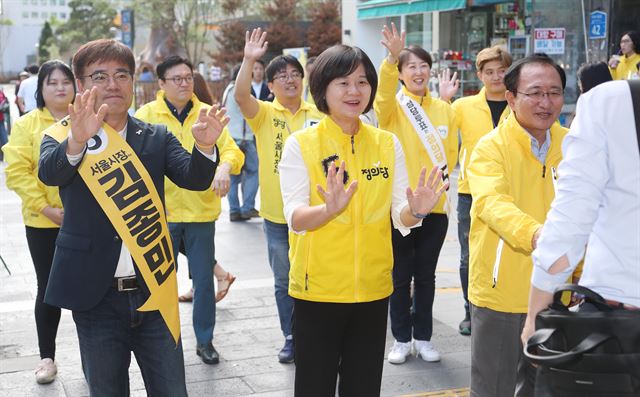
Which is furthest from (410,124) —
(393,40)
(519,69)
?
(519,69)

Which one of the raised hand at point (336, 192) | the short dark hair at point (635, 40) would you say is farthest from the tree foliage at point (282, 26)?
the raised hand at point (336, 192)

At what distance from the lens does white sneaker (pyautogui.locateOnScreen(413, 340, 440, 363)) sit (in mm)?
5578

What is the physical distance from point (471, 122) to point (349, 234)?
2.50 m

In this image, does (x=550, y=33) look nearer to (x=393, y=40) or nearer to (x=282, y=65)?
(x=282, y=65)

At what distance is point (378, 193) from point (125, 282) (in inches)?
45.3

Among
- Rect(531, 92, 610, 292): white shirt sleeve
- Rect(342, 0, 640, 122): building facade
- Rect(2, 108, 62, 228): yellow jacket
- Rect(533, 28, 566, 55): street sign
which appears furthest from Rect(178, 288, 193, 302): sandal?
Rect(533, 28, 566, 55): street sign

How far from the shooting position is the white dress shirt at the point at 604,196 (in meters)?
2.50

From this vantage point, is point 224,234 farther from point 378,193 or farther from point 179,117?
point 378,193

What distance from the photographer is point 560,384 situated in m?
2.50

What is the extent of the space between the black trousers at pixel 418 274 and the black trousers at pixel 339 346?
73.8 inches

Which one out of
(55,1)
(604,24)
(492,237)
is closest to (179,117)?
(492,237)

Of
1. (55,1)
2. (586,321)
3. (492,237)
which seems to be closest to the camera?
(586,321)

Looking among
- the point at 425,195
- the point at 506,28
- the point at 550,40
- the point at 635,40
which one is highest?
the point at 506,28

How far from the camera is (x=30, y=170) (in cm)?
525
